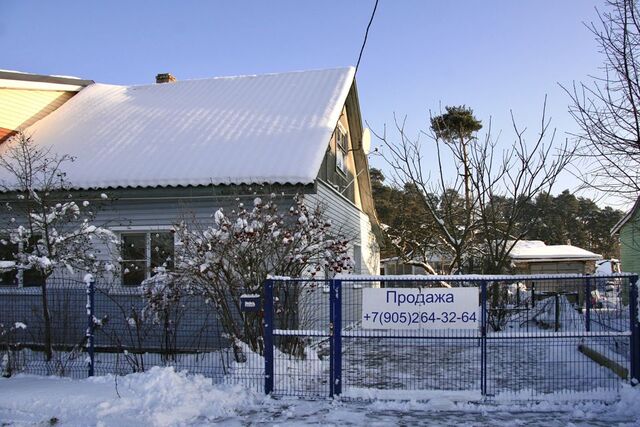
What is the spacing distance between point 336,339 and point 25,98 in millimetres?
11329

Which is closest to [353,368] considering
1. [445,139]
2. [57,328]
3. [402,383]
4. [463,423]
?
[402,383]

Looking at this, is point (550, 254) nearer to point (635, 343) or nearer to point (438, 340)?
point (635, 343)

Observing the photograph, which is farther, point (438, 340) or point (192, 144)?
point (192, 144)

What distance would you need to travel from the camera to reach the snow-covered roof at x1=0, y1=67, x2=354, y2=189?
11172 millimetres

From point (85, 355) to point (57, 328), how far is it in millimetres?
1114

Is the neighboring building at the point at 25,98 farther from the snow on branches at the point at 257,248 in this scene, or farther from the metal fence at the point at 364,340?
the snow on branches at the point at 257,248

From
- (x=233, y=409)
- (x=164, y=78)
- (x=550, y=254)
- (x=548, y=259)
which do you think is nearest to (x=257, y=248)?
(x=233, y=409)

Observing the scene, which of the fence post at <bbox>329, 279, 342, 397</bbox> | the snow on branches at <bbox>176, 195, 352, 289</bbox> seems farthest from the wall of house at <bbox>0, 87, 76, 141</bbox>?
the fence post at <bbox>329, 279, 342, 397</bbox>

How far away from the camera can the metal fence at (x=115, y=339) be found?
8.53 meters

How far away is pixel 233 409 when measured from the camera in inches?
278

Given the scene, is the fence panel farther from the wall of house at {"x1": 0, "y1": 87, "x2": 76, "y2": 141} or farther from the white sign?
the wall of house at {"x1": 0, "y1": 87, "x2": 76, "y2": 141}

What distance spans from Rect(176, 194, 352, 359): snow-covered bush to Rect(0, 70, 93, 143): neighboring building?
7.49 metres

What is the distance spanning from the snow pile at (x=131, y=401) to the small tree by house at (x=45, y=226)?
201 cm

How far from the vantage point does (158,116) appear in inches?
566
